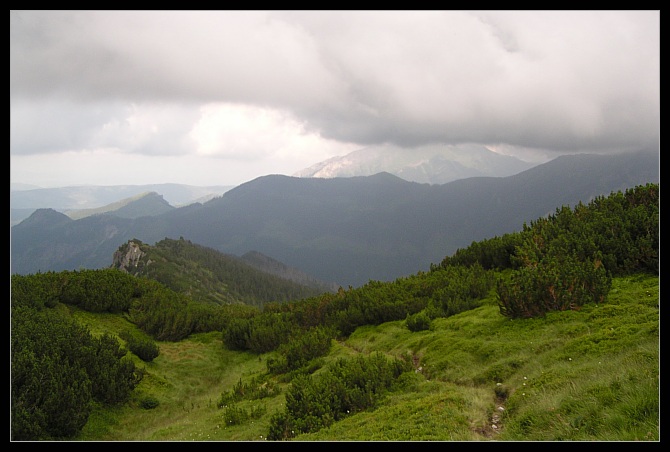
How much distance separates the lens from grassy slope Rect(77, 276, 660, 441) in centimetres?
589

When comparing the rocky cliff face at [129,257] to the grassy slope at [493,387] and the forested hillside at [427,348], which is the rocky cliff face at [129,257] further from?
the grassy slope at [493,387]

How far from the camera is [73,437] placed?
10195mm

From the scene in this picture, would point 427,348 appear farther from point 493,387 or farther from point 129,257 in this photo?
point 129,257

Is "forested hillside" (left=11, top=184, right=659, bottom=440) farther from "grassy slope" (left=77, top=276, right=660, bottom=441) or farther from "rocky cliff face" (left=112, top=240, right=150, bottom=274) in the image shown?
"rocky cliff face" (left=112, top=240, right=150, bottom=274)

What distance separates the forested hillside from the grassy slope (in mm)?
43

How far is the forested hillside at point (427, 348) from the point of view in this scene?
6.96 meters

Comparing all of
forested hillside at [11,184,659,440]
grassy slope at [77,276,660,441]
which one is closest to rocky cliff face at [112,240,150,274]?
forested hillside at [11,184,659,440]

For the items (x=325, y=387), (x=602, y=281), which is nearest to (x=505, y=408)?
(x=325, y=387)

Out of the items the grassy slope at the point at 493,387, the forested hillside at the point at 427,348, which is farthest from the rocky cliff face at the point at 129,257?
the grassy slope at the point at 493,387

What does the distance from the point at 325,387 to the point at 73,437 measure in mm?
6954

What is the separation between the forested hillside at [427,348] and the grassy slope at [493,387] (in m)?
0.04

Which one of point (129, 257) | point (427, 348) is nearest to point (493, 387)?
point (427, 348)

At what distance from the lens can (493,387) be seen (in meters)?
8.88
